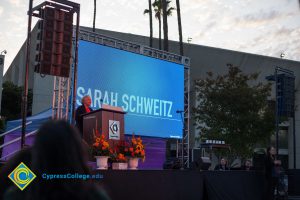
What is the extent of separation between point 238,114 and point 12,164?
69.7ft

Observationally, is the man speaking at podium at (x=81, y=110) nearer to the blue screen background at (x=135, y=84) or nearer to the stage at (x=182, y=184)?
the stage at (x=182, y=184)

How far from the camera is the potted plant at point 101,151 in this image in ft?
21.0

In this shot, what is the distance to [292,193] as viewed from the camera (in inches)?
597

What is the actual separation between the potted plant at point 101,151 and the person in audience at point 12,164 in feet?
14.3

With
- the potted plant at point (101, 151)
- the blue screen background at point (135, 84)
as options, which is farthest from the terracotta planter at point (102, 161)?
the blue screen background at point (135, 84)

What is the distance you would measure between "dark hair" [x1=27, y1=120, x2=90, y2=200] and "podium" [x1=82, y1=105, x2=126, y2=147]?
5.16 metres

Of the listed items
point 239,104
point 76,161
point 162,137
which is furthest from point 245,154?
point 76,161

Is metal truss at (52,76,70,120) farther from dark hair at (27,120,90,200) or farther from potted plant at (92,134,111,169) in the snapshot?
dark hair at (27,120,90,200)

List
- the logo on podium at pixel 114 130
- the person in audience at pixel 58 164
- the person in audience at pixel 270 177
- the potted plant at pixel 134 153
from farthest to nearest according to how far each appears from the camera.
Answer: the person in audience at pixel 270 177, the logo on podium at pixel 114 130, the potted plant at pixel 134 153, the person in audience at pixel 58 164

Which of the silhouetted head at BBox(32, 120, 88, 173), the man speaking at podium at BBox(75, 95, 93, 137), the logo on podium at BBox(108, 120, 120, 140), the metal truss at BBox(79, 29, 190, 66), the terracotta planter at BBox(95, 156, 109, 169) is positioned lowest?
the terracotta planter at BBox(95, 156, 109, 169)

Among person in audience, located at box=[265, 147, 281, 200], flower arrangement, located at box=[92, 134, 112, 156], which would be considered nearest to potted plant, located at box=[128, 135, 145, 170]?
flower arrangement, located at box=[92, 134, 112, 156]

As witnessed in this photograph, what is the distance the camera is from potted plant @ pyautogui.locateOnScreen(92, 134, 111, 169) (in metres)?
6.40

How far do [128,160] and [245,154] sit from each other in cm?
1703

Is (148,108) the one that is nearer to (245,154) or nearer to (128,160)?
(128,160)
